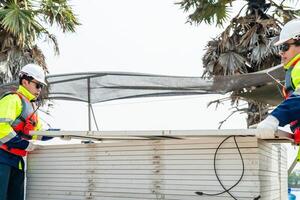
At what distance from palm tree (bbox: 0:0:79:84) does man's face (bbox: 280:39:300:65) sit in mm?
8465

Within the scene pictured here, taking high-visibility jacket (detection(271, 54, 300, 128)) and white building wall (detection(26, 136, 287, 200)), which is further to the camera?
white building wall (detection(26, 136, 287, 200))

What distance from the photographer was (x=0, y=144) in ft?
13.5

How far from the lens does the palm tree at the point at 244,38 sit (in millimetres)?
10664

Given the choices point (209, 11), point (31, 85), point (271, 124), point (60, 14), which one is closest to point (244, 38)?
point (209, 11)

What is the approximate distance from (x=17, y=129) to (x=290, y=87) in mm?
2461

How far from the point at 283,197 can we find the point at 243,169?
1.64m

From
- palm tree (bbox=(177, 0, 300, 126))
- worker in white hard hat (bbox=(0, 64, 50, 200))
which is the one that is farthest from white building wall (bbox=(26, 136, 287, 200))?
palm tree (bbox=(177, 0, 300, 126))

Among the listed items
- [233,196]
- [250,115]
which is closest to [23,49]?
[250,115]

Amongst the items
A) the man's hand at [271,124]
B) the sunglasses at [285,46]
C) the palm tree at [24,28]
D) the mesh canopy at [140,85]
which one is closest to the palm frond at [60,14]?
the palm tree at [24,28]

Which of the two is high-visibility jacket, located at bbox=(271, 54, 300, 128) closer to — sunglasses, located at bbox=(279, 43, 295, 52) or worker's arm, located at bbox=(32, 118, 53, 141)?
sunglasses, located at bbox=(279, 43, 295, 52)

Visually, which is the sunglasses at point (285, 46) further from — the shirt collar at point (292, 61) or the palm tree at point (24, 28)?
the palm tree at point (24, 28)

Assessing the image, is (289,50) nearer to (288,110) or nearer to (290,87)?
(290,87)

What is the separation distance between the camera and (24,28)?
10.7 metres

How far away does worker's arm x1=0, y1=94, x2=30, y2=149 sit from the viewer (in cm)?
393
